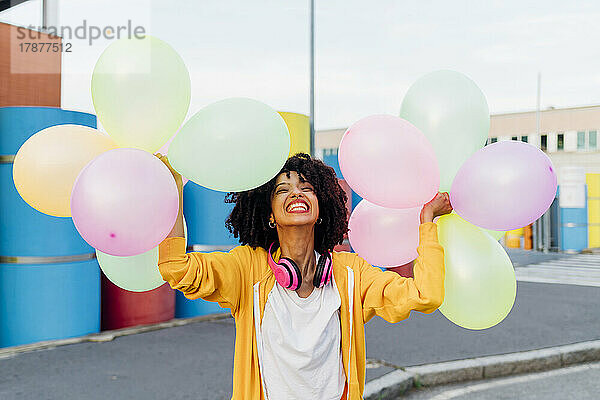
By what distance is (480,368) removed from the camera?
5.15 metres

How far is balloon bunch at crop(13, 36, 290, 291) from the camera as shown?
179cm

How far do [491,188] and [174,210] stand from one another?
1.04m

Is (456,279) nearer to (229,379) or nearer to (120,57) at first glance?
(120,57)

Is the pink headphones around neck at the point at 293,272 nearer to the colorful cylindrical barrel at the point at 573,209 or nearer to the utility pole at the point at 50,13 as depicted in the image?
the utility pole at the point at 50,13

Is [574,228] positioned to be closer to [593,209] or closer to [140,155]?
[593,209]

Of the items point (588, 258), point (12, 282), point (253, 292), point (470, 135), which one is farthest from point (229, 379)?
point (588, 258)

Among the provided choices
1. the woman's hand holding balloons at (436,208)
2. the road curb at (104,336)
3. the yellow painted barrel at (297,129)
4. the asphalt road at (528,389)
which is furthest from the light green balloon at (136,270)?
the yellow painted barrel at (297,129)

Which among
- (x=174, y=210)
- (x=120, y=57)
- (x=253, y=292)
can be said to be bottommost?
→ (x=253, y=292)

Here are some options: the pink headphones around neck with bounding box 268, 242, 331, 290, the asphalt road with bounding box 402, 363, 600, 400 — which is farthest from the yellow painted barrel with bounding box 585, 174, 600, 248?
the pink headphones around neck with bounding box 268, 242, 331, 290

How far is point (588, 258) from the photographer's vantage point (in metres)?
14.9

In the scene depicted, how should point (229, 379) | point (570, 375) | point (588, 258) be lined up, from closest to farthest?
point (229, 379), point (570, 375), point (588, 258)

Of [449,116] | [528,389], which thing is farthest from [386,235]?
[528,389]

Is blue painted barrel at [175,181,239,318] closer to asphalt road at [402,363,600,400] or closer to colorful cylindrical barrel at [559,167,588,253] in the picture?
asphalt road at [402,363,600,400]

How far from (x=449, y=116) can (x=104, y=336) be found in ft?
15.1
